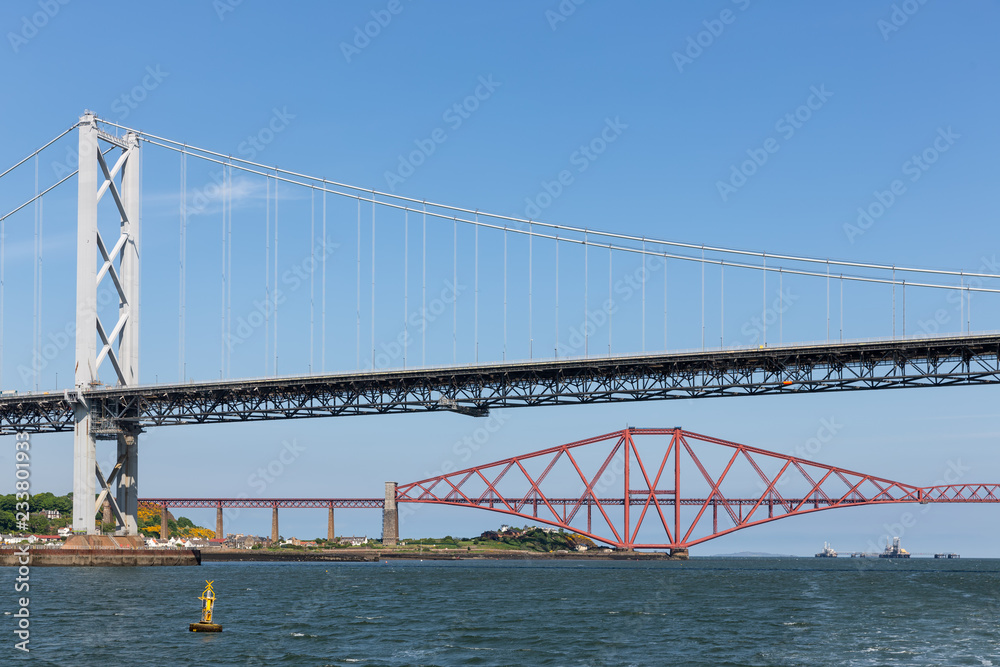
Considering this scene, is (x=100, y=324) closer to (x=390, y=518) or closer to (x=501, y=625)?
(x=501, y=625)

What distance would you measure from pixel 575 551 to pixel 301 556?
6250 cm

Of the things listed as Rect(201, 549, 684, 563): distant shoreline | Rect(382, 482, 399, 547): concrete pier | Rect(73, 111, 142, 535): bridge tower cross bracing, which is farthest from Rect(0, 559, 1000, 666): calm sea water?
Rect(382, 482, 399, 547): concrete pier

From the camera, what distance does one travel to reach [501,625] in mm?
37844

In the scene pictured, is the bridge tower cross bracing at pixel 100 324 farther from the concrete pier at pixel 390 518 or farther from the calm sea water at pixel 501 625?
the concrete pier at pixel 390 518

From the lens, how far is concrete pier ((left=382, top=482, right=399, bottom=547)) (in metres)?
149

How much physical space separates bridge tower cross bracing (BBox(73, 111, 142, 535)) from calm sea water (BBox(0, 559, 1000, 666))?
15.8 metres

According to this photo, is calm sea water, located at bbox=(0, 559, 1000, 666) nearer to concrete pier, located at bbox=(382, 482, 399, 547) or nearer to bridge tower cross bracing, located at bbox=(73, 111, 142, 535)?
bridge tower cross bracing, located at bbox=(73, 111, 142, 535)

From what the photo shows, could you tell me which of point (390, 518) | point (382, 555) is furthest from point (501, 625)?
point (390, 518)

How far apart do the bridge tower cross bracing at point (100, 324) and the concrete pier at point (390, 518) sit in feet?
236

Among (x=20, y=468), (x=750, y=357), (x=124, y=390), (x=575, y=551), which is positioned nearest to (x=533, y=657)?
(x=20, y=468)

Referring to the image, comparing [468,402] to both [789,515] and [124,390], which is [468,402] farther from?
[789,515]

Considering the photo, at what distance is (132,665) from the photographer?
92.4 feet

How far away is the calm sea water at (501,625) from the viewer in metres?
30.2

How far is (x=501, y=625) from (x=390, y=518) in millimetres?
114639
